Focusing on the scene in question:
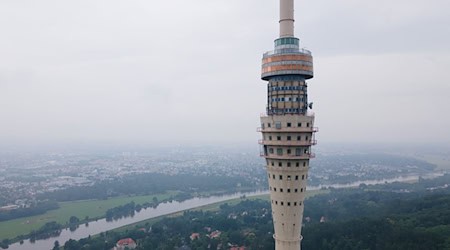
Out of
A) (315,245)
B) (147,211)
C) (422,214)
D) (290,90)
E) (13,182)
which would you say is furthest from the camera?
(13,182)

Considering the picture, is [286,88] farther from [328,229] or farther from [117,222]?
[117,222]

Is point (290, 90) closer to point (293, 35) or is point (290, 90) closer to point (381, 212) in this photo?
point (293, 35)

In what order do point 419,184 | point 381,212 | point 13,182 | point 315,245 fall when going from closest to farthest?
point 315,245, point 381,212, point 419,184, point 13,182

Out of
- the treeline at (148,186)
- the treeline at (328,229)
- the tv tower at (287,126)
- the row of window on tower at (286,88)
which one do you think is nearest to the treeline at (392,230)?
the treeline at (328,229)

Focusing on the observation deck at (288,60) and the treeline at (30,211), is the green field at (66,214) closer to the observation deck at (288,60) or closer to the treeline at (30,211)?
the treeline at (30,211)

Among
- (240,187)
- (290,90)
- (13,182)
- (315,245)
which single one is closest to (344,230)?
(315,245)

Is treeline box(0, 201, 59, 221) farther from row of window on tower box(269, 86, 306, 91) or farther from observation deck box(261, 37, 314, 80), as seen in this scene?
observation deck box(261, 37, 314, 80)

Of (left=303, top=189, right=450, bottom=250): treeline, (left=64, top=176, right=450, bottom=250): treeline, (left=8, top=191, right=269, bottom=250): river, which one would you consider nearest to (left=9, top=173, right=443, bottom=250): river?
(left=8, top=191, right=269, bottom=250): river
